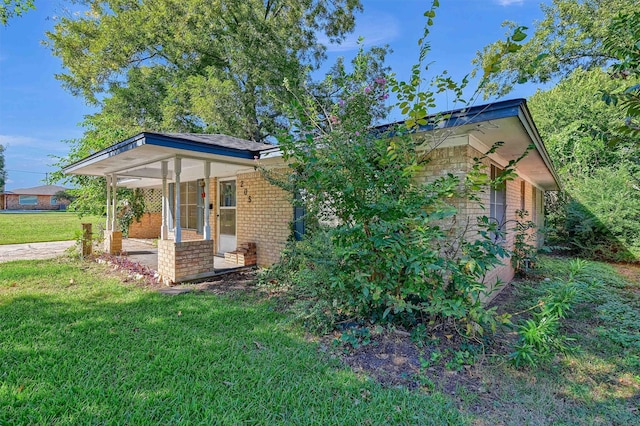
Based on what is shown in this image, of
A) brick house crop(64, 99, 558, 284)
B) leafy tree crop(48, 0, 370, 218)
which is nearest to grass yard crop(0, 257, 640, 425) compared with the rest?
brick house crop(64, 99, 558, 284)

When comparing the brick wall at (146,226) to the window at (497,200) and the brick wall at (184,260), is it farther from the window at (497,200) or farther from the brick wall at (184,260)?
the window at (497,200)

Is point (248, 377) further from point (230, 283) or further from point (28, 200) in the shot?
point (28, 200)

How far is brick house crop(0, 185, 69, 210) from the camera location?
44.3 meters

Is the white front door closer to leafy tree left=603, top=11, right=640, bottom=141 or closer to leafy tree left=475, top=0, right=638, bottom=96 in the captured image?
leafy tree left=603, top=11, right=640, bottom=141

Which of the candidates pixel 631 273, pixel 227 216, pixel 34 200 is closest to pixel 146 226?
pixel 227 216

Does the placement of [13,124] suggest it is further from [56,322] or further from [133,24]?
[56,322]

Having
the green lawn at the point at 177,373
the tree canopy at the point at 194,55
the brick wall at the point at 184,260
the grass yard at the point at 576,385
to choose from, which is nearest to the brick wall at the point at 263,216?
the brick wall at the point at 184,260

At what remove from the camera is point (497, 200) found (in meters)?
6.20

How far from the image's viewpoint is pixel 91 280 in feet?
21.3

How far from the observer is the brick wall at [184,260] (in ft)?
19.8

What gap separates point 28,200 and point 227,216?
186 ft

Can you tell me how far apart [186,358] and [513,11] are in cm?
1422

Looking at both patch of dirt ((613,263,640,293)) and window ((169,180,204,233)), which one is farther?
window ((169,180,204,233))

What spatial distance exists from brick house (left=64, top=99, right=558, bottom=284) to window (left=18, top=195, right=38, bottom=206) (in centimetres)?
5140
